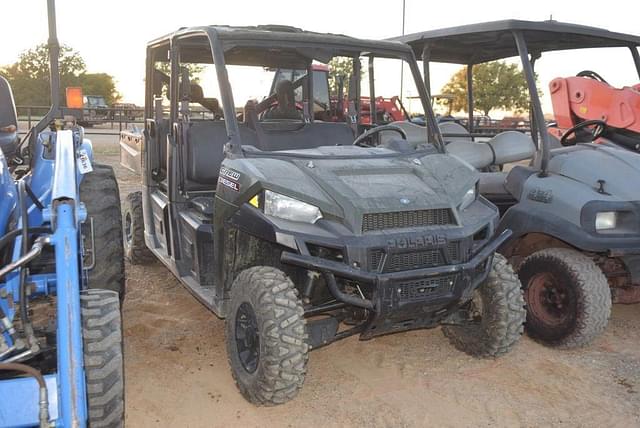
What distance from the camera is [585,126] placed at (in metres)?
5.48

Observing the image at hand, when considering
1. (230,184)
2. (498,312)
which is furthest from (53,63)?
(498,312)

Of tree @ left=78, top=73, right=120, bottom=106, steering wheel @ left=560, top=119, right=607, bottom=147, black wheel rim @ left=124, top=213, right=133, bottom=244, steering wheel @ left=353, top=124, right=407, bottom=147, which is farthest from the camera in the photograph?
tree @ left=78, top=73, right=120, bottom=106

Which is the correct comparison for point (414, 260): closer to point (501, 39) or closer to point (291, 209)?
point (291, 209)

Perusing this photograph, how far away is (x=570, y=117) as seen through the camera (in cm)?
588

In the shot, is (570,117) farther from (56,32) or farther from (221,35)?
(56,32)

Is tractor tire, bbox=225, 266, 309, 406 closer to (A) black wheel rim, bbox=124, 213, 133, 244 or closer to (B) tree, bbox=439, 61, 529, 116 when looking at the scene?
(A) black wheel rim, bbox=124, 213, 133, 244

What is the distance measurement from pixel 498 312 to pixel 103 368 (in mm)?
2300

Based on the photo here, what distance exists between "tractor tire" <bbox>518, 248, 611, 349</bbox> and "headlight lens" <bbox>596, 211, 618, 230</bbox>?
0.83ft

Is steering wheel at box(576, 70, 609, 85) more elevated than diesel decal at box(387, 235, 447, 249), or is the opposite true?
steering wheel at box(576, 70, 609, 85)

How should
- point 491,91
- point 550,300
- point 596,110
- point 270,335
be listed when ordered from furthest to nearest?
point 491,91 → point 596,110 → point 550,300 → point 270,335

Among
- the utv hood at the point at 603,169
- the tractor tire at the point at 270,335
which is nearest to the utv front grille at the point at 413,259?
the tractor tire at the point at 270,335

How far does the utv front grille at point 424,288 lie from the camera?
3219 mm

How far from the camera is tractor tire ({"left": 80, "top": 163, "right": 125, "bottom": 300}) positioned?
4.07m

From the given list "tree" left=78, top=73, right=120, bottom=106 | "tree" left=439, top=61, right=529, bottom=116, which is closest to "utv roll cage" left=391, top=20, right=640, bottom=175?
"tree" left=439, top=61, right=529, bottom=116
